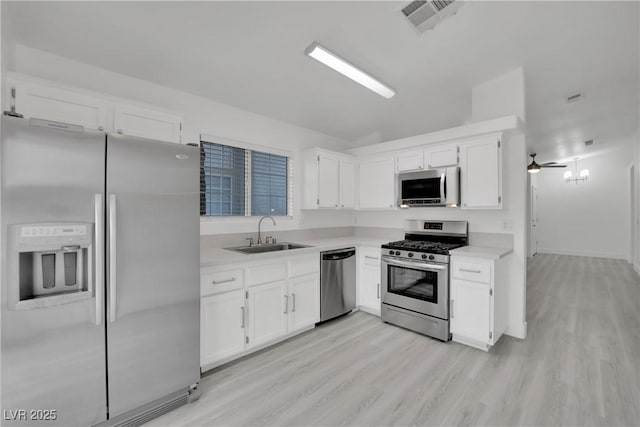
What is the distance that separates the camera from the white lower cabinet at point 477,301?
2676mm

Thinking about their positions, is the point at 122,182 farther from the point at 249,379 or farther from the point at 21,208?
the point at 249,379

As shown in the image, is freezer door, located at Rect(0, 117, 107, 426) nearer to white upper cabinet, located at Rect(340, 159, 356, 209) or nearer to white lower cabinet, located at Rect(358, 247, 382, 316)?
white lower cabinet, located at Rect(358, 247, 382, 316)

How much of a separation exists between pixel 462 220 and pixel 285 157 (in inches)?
101

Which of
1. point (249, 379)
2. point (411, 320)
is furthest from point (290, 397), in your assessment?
point (411, 320)

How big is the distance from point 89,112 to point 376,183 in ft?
10.9

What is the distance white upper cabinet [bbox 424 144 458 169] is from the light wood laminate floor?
207cm

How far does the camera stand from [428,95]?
346cm

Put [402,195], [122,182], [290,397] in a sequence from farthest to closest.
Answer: [402,195], [290,397], [122,182]

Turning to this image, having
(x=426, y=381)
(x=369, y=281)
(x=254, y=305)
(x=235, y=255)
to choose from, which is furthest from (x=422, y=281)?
(x=235, y=255)

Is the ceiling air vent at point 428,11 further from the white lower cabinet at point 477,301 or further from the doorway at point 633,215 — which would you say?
the doorway at point 633,215

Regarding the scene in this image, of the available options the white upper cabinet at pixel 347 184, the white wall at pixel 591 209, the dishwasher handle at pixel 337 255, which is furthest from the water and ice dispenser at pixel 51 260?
the white wall at pixel 591 209

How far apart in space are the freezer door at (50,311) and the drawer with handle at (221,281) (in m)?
0.73

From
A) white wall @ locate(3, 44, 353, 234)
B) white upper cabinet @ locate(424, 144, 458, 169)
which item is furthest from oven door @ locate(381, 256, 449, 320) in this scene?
white wall @ locate(3, 44, 353, 234)

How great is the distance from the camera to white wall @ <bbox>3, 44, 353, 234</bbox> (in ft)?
6.98
